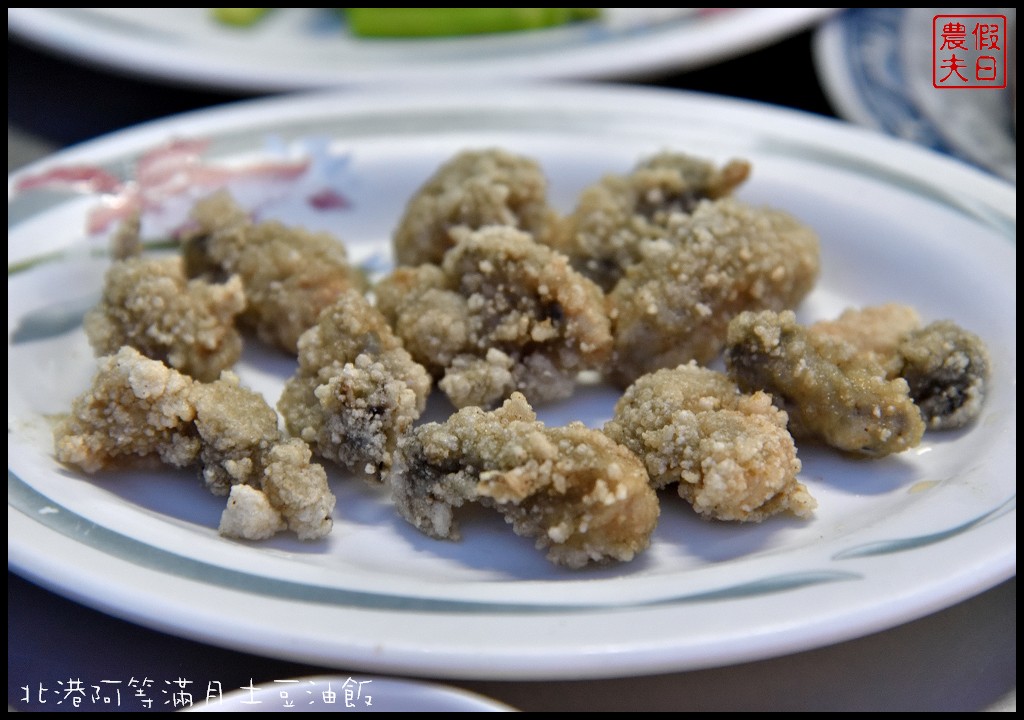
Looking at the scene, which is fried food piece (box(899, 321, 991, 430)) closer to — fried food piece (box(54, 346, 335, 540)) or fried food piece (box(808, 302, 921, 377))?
A: fried food piece (box(808, 302, 921, 377))

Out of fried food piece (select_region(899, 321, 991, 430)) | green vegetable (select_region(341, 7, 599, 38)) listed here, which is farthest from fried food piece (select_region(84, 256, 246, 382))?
green vegetable (select_region(341, 7, 599, 38))

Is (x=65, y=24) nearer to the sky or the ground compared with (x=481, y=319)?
nearer to the sky

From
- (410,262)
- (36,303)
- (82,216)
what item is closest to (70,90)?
(82,216)

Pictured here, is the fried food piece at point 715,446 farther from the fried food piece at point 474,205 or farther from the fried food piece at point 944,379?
the fried food piece at point 474,205

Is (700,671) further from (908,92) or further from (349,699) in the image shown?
(908,92)

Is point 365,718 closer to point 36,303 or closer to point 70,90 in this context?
point 36,303
